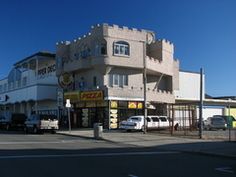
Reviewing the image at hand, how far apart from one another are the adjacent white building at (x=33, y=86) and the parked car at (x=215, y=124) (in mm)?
19692

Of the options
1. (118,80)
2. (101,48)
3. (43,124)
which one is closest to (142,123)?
(43,124)

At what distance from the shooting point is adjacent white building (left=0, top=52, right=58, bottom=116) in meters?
58.2

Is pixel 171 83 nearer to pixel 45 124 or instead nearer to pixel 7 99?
pixel 45 124

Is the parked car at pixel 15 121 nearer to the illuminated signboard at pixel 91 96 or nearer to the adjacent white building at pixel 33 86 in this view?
the illuminated signboard at pixel 91 96

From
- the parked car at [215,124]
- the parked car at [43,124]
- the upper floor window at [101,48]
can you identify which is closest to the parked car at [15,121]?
the parked car at [43,124]

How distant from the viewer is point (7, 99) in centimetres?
7131

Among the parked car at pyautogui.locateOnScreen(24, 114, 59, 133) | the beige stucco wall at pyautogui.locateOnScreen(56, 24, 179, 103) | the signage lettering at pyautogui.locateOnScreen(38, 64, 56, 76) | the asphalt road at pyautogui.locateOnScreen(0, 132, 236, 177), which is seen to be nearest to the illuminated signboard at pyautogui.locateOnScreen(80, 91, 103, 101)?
the beige stucco wall at pyautogui.locateOnScreen(56, 24, 179, 103)

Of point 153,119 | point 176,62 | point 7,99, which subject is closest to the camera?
point 153,119

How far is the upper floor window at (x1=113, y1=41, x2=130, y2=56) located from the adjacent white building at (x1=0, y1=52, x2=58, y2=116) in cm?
1334

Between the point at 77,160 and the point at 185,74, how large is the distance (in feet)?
163

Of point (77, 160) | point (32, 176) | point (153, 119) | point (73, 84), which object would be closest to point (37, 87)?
point (73, 84)

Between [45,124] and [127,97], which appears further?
[127,97]

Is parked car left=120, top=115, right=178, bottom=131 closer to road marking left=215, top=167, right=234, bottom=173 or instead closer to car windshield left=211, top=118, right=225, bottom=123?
car windshield left=211, top=118, right=225, bottom=123

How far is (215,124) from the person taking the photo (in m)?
50.9
